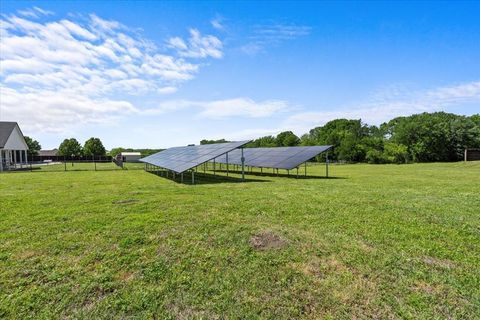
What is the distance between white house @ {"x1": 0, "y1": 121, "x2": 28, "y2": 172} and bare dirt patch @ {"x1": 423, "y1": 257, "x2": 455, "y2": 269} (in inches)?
1320

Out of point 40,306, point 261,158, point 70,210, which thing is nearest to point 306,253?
point 40,306

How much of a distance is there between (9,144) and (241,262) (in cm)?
3559

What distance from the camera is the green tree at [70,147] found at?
71.9 m

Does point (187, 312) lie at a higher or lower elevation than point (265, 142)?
lower

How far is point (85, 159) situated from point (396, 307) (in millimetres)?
61120

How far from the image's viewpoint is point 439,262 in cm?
442

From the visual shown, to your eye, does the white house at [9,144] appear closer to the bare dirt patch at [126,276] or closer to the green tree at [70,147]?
the bare dirt patch at [126,276]

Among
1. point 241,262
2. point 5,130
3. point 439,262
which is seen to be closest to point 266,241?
point 241,262

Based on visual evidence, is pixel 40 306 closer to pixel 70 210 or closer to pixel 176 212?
pixel 176 212

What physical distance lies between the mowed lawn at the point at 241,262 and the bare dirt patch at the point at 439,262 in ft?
0.11

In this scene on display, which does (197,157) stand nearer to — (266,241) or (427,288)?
(266,241)

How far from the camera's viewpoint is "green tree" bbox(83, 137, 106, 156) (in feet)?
234

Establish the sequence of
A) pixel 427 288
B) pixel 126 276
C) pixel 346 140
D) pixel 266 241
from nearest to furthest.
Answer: pixel 427 288 < pixel 126 276 < pixel 266 241 < pixel 346 140

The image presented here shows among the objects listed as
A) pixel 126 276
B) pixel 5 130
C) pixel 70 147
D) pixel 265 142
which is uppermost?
pixel 5 130
